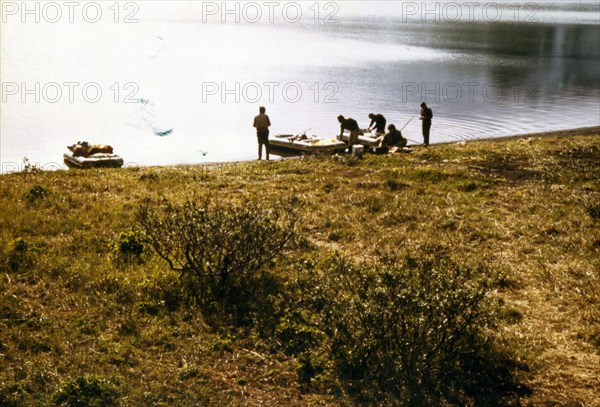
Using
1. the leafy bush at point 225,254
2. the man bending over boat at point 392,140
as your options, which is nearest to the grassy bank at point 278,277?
the leafy bush at point 225,254

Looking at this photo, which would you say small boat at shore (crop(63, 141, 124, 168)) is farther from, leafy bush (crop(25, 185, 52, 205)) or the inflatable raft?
leafy bush (crop(25, 185, 52, 205))

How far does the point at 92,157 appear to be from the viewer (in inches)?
1172

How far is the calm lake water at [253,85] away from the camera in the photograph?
46.9m

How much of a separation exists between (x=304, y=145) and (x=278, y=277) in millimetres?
20335

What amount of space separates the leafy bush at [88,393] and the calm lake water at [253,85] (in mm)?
28321

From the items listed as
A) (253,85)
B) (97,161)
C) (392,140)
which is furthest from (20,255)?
(253,85)

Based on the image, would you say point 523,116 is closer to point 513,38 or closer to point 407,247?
point 407,247

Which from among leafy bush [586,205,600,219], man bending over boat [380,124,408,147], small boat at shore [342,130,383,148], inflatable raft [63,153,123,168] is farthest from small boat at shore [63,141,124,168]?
leafy bush [586,205,600,219]

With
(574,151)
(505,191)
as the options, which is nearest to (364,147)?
(574,151)

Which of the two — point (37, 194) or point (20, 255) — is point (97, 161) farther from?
point (20, 255)

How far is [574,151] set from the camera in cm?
2809

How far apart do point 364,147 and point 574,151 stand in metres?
8.59

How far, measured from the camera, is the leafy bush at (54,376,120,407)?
920 centimetres

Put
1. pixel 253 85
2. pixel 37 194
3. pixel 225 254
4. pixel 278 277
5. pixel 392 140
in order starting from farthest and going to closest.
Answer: pixel 253 85 < pixel 392 140 < pixel 37 194 < pixel 278 277 < pixel 225 254
